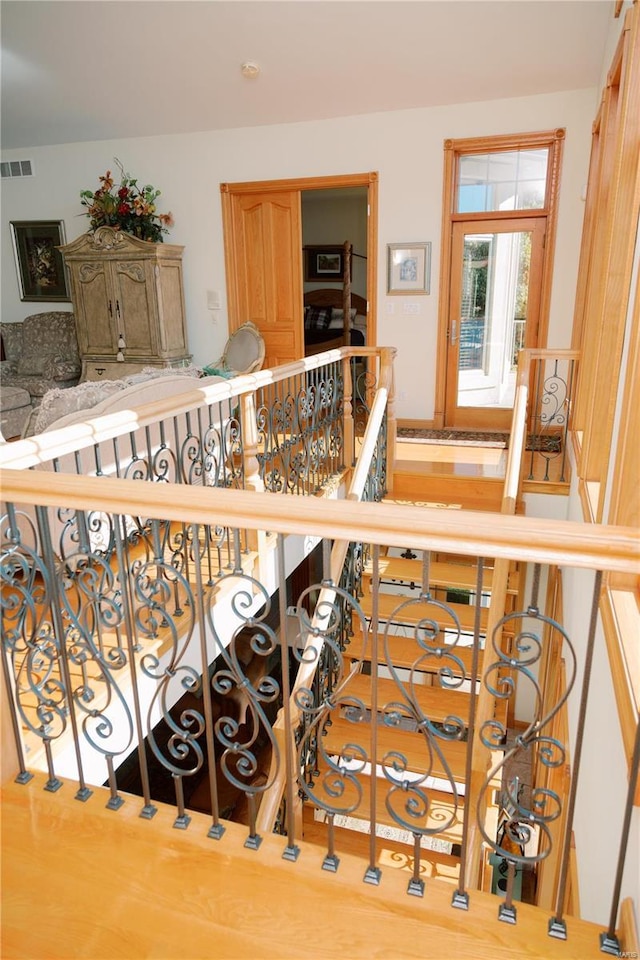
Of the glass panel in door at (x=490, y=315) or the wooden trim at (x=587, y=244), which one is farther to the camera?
the glass panel in door at (x=490, y=315)

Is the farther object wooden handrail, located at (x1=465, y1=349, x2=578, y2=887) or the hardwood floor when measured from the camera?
the hardwood floor

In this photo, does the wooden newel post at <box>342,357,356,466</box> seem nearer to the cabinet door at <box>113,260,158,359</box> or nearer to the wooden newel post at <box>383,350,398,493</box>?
the wooden newel post at <box>383,350,398,493</box>

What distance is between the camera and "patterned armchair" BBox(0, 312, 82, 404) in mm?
7180

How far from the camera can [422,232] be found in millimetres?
6023

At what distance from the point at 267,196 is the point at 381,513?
6.16m

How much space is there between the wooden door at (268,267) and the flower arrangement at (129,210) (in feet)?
2.63

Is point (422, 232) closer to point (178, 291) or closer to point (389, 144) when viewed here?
point (389, 144)

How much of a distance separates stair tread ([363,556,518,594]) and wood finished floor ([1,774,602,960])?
292 cm

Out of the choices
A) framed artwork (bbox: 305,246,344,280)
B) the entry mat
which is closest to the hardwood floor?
the entry mat

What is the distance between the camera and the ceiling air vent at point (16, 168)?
739 centimetres

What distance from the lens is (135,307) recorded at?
6797mm

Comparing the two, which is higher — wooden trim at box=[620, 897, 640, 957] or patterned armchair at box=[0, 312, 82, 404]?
patterned armchair at box=[0, 312, 82, 404]

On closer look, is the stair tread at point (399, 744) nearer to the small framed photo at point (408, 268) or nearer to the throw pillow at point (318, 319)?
the small framed photo at point (408, 268)

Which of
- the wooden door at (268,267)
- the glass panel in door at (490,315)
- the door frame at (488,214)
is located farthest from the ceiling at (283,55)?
the glass panel in door at (490,315)
